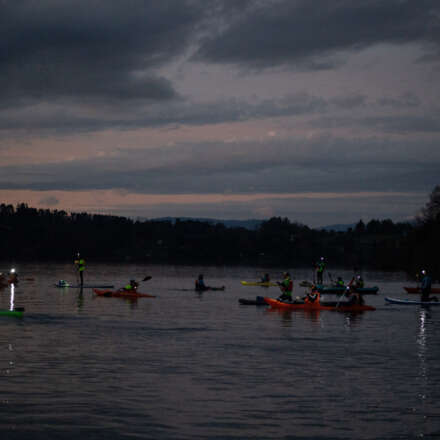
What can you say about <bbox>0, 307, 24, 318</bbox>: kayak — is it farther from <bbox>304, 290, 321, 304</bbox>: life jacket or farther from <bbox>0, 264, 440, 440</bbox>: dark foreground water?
<bbox>304, 290, 321, 304</bbox>: life jacket

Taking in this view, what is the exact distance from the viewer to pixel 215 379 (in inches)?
714

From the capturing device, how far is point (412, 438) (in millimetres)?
12984

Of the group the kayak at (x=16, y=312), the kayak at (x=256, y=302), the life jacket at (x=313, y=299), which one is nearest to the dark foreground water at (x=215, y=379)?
the kayak at (x=16, y=312)

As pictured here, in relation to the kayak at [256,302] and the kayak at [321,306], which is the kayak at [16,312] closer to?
the kayak at [321,306]

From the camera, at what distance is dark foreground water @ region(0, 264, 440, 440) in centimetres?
1355

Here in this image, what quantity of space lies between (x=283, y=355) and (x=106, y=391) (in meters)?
7.69

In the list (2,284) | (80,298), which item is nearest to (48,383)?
(80,298)

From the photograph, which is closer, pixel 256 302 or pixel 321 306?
pixel 321 306

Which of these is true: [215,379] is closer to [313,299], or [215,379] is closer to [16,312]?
[16,312]

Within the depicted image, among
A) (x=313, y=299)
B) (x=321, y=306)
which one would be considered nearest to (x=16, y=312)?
(x=313, y=299)

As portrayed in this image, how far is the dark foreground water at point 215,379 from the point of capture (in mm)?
13555

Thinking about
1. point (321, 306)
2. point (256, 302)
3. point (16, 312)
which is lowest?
point (256, 302)

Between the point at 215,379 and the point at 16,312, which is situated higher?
the point at 16,312

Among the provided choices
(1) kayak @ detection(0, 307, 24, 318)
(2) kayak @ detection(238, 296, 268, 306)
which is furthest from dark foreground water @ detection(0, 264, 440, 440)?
(2) kayak @ detection(238, 296, 268, 306)
